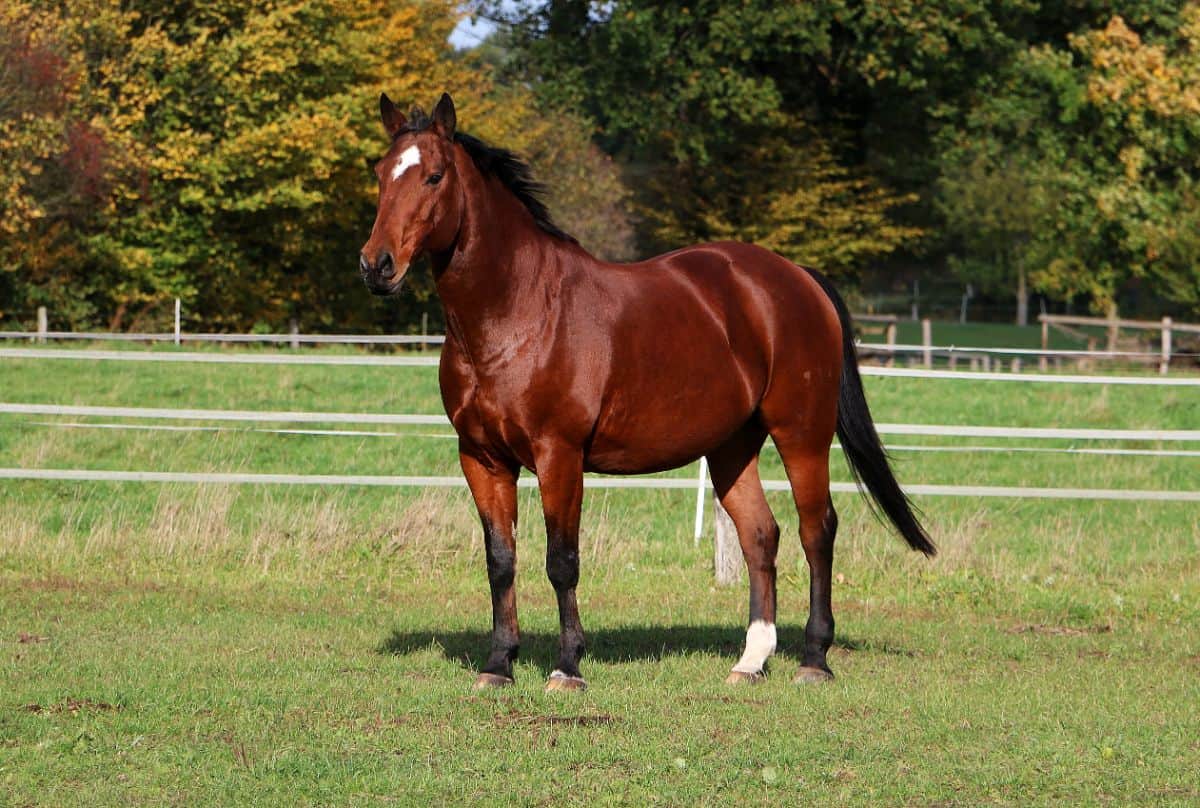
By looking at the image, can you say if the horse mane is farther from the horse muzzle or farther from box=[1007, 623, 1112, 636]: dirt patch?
box=[1007, 623, 1112, 636]: dirt patch

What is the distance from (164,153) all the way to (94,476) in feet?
73.6

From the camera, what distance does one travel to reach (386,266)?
6.34 m

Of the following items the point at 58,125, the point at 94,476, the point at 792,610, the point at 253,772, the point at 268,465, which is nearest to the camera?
the point at 253,772

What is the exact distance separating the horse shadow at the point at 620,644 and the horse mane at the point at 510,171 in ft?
6.93

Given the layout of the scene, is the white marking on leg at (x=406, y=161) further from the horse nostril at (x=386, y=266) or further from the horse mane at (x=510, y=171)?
the horse nostril at (x=386, y=266)

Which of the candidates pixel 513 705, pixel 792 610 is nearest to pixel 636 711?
pixel 513 705

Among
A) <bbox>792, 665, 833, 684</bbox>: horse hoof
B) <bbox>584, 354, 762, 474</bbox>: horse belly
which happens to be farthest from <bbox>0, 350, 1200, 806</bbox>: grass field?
<bbox>584, 354, 762, 474</bbox>: horse belly

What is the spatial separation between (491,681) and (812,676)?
1.58 metres

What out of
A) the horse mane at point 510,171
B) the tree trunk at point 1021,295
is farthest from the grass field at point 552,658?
the tree trunk at point 1021,295

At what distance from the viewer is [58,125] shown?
28.4m

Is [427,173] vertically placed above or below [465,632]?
above

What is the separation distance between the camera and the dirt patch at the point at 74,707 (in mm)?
6254

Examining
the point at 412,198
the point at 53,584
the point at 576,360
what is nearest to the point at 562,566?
the point at 576,360

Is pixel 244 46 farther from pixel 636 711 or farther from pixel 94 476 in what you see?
pixel 636 711
